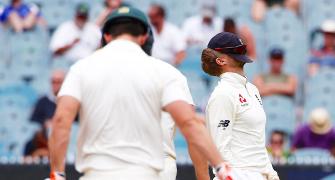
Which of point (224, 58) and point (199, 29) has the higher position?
point (199, 29)

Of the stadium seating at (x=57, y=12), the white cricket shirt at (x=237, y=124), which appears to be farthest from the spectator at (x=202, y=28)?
the white cricket shirt at (x=237, y=124)

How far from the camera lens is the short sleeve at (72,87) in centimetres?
520

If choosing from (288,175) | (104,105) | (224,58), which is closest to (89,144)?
(104,105)

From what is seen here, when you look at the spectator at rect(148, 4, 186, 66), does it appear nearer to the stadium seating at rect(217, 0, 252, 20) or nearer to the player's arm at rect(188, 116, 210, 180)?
the stadium seating at rect(217, 0, 252, 20)

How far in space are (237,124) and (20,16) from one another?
882 cm

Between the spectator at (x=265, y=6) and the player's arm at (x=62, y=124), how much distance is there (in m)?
10.2

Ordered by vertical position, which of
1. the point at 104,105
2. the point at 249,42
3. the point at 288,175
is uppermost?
the point at 249,42

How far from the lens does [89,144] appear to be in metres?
5.31

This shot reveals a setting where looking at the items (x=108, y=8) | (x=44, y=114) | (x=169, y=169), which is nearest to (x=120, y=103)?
(x=169, y=169)

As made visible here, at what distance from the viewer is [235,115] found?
6742 mm

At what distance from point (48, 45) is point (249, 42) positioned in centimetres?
302

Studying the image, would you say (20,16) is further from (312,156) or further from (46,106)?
(312,156)

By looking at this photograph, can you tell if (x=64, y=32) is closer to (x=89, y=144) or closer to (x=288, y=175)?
(x=288, y=175)

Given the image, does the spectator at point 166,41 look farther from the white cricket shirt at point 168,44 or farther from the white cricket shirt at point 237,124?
the white cricket shirt at point 237,124
